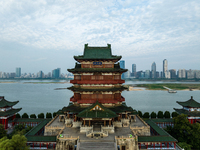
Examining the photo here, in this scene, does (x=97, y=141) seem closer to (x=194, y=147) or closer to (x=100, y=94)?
(x=100, y=94)

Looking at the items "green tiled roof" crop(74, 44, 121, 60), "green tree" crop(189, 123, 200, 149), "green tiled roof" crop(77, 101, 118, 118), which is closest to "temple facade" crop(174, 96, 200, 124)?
"green tree" crop(189, 123, 200, 149)

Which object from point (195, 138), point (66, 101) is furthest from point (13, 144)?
point (66, 101)

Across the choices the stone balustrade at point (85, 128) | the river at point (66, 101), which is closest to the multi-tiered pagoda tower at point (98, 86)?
the stone balustrade at point (85, 128)

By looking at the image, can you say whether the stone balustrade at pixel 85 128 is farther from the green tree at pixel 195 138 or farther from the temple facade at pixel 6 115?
the temple facade at pixel 6 115

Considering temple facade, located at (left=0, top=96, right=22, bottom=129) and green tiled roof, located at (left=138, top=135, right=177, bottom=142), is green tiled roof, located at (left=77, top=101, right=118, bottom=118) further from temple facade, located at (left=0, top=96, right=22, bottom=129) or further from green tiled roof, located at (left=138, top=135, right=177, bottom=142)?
temple facade, located at (left=0, top=96, right=22, bottom=129)

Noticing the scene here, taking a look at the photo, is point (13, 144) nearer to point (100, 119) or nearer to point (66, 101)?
point (100, 119)

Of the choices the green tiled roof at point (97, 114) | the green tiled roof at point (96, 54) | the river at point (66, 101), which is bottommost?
the river at point (66, 101)
